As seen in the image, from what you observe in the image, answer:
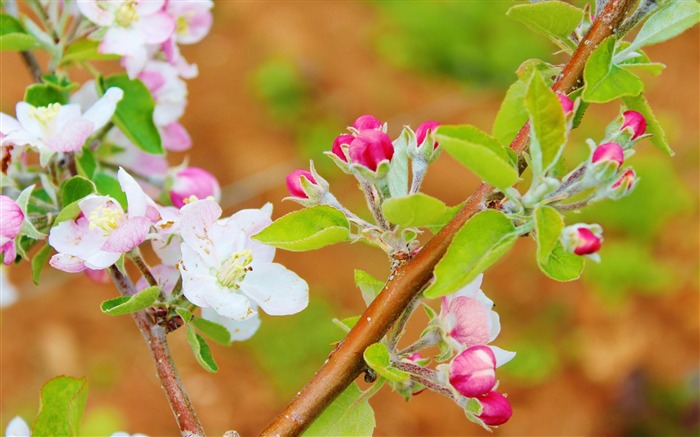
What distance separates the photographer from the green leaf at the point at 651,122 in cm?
77

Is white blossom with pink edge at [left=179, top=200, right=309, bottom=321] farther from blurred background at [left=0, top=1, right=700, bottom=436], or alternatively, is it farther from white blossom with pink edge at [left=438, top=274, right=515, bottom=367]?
blurred background at [left=0, top=1, right=700, bottom=436]

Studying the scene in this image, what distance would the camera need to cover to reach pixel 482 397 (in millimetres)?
682

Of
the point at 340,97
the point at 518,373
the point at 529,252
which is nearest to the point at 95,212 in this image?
the point at 518,373

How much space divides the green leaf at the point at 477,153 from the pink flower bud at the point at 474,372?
0.14m

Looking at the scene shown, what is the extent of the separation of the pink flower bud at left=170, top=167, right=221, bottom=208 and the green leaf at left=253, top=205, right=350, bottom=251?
328 millimetres

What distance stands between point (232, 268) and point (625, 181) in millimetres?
374

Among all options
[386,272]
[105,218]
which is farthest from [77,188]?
[386,272]

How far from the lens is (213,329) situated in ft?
2.81

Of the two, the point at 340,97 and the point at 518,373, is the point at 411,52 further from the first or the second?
the point at 518,373

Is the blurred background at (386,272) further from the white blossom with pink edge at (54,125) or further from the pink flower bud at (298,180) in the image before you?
the pink flower bud at (298,180)

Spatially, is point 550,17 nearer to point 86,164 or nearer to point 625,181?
point 625,181

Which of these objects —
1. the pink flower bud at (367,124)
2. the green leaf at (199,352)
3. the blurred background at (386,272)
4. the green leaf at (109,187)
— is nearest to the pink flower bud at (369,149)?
the pink flower bud at (367,124)

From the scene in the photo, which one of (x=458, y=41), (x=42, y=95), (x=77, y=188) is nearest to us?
(x=77, y=188)

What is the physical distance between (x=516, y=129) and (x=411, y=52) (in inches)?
133
